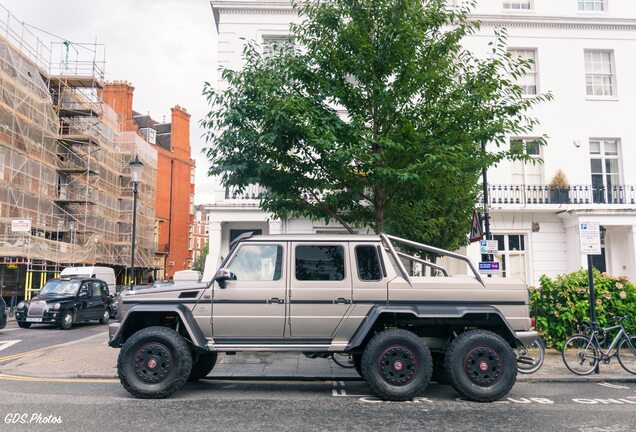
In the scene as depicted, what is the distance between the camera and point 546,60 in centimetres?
2012

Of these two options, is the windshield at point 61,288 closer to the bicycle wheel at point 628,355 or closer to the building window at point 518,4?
the bicycle wheel at point 628,355

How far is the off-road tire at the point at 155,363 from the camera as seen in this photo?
22.5 feet

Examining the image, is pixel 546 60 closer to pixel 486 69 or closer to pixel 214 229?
pixel 486 69

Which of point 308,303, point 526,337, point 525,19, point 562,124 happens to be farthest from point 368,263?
point 525,19

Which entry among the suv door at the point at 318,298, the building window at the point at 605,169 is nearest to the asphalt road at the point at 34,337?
the suv door at the point at 318,298

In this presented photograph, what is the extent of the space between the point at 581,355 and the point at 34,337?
594 inches

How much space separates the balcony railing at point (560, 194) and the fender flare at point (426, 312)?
13118 millimetres

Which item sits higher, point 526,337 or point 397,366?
point 526,337

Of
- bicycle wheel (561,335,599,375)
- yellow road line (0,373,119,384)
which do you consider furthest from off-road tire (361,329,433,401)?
yellow road line (0,373,119,384)

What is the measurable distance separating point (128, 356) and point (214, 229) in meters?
11.1

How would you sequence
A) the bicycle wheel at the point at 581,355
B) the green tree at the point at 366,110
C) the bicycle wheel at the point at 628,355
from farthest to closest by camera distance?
the green tree at the point at 366,110 → the bicycle wheel at the point at 628,355 → the bicycle wheel at the point at 581,355

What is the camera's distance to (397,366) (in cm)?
688

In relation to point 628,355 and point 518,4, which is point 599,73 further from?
point 628,355

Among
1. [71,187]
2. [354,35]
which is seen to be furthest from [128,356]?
[71,187]
